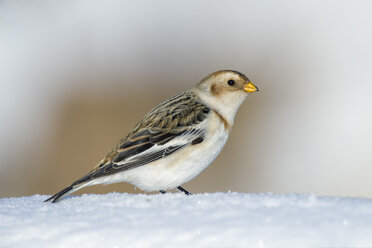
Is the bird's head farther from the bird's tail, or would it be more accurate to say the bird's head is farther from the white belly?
the bird's tail

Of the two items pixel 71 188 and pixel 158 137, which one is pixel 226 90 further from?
pixel 71 188

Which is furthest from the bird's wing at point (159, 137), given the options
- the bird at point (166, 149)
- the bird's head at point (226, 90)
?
the bird's head at point (226, 90)

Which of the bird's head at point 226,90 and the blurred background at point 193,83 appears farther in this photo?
the blurred background at point 193,83

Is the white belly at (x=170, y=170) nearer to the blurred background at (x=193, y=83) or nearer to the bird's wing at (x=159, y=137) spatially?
the bird's wing at (x=159, y=137)

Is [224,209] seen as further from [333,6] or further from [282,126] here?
[333,6]

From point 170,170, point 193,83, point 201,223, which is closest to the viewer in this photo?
point 201,223

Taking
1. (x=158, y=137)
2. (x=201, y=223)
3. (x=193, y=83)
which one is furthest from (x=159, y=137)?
(x=193, y=83)

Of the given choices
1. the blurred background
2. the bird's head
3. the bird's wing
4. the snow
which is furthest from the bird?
the blurred background
